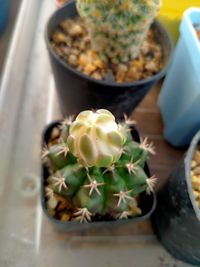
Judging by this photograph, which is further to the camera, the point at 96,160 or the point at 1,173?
the point at 1,173

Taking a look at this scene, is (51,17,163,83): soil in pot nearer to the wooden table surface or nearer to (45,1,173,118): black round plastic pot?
(45,1,173,118): black round plastic pot

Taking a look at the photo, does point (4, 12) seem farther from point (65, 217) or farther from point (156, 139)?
point (65, 217)

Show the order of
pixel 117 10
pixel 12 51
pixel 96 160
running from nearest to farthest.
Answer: pixel 96 160, pixel 117 10, pixel 12 51

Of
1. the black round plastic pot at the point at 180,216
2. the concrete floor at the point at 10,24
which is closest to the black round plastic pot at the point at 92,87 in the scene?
the black round plastic pot at the point at 180,216

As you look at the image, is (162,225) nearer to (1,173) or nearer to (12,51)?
(1,173)

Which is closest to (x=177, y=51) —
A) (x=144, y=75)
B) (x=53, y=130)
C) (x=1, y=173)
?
(x=144, y=75)

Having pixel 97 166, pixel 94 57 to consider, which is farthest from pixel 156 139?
pixel 97 166
